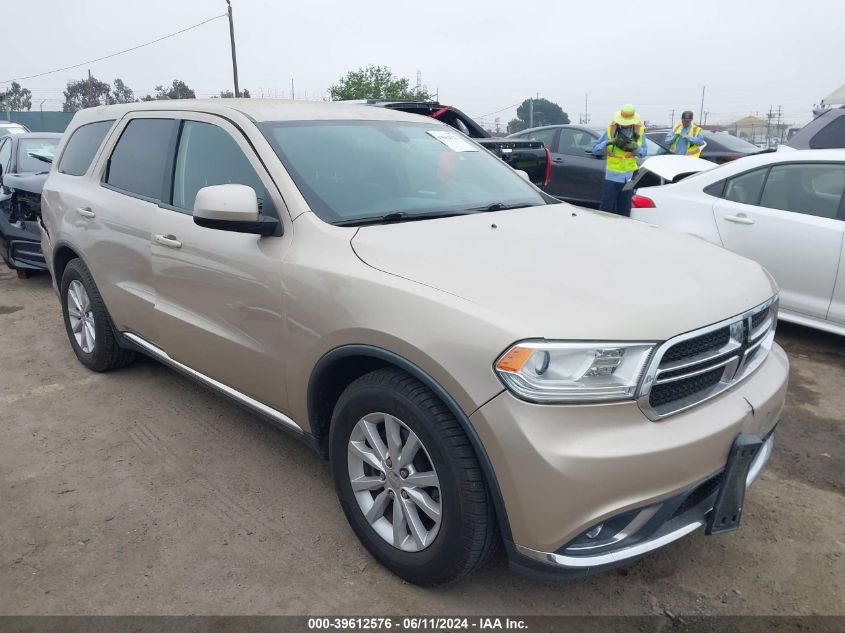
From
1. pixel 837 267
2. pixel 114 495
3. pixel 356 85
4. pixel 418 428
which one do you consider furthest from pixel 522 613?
pixel 356 85

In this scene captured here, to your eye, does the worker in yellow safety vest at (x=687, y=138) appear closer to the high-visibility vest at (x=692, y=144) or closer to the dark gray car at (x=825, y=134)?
the high-visibility vest at (x=692, y=144)

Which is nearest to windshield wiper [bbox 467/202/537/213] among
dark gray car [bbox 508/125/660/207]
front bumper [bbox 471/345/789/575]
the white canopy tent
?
front bumper [bbox 471/345/789/575]

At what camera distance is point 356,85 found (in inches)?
1638

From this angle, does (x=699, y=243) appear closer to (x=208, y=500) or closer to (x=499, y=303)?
(x=499, y=303)

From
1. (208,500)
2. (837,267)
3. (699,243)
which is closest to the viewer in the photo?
(699,243)

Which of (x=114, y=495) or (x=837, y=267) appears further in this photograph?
(x=837, y=267)

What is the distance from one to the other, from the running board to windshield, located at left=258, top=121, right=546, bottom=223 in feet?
2.88

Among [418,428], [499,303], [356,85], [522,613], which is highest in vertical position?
[356,85]

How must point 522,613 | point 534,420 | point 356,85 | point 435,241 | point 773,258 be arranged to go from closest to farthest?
point 534,420 < point 522,613 < point 435,241 < point 773,258 < point 356,85

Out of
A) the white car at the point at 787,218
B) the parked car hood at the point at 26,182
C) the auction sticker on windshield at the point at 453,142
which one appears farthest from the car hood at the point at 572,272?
the parked car hood at the point at 26,182

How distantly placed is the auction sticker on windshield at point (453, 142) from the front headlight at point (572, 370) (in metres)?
1.91

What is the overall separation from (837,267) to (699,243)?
236 centimetres

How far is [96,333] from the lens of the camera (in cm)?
436

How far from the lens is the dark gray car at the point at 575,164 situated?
32.7 feet
